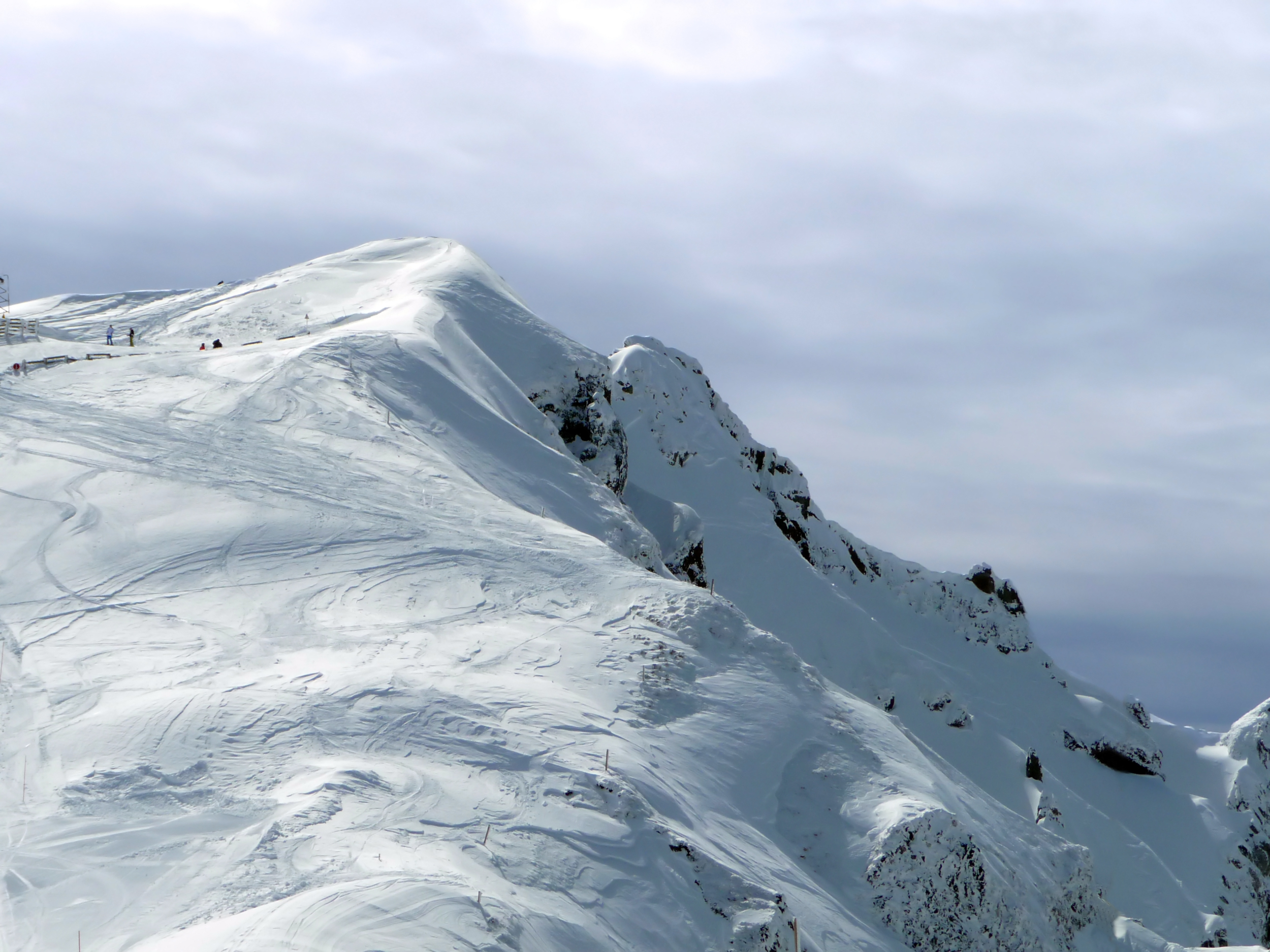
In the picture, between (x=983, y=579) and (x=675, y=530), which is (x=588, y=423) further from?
(x=983, y=579)

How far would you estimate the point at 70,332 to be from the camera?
33.4 meters

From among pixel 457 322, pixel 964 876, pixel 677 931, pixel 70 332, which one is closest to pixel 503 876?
pixel 677 931

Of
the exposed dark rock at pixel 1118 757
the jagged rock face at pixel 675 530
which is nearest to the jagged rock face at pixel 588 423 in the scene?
the jagged rock face at pixel 675 530

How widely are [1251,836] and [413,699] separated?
3675cm

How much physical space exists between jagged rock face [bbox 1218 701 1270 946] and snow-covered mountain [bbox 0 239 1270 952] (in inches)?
170

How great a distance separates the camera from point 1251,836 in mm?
39625

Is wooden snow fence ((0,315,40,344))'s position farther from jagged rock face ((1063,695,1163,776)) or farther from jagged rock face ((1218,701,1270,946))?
jagged rock face ((1218,701,1270,946))

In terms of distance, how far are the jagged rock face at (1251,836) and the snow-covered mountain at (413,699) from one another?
4317 mm

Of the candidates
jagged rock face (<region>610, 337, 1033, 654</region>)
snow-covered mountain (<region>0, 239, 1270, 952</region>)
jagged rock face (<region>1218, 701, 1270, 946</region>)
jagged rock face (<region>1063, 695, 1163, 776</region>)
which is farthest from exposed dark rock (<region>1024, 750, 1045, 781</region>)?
jagged rock face (<region>610, 337, 1033, 654</region>)

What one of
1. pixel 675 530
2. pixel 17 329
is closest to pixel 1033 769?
pixel 675 530

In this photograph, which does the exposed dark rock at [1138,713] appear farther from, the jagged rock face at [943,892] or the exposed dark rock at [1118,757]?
the jagged rock face at [943,892]

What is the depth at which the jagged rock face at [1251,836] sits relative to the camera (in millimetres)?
36500

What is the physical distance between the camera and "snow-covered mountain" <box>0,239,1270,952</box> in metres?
9.62

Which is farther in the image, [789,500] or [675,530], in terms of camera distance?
[789,500]
